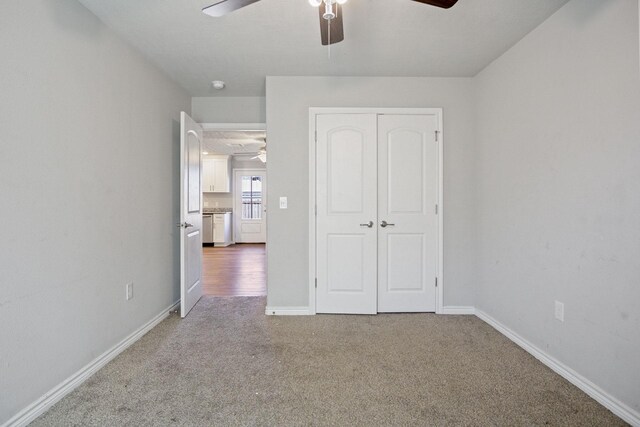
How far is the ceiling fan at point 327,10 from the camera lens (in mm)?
1458

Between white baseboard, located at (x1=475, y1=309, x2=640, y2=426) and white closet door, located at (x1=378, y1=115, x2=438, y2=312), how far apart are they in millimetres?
826

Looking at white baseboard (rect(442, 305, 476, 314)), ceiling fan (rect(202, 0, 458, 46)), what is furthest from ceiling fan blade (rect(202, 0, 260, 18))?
white baseboard (rect(442, 305, 476, 314))

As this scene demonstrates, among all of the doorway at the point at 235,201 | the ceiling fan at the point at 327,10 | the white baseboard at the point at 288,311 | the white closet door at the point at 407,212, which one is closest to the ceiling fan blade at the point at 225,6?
the ceiling fan at the point at 327,10

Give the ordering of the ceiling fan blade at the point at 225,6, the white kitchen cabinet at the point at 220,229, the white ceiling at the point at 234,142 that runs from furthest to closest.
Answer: the white kitchen cabinet at the point at 220,229 → the white ceiling at the point at 234,142 → the ceiling fan blade at the point at 225,6

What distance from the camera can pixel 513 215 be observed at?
255cm

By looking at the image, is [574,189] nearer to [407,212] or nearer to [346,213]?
[407,212]

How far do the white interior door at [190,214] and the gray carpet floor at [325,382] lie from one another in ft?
1.53

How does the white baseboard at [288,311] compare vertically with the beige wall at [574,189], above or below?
below

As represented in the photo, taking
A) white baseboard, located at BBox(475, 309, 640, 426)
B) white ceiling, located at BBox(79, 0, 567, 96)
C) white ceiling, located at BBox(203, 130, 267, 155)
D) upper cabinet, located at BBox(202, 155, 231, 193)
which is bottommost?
white baseboard, located at BBox(475, 309, 640, 426)

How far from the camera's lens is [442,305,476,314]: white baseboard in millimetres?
3136

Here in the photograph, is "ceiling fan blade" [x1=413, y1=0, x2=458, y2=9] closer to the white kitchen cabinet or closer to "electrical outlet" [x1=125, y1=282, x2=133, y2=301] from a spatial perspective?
"electrical outlet" [x1=125, y1=282, x2=133, y2=301]

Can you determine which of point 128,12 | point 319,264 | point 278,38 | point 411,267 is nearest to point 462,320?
point 411,267

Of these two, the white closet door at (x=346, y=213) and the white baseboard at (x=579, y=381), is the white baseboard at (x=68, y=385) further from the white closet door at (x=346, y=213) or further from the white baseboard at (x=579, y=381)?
the white baseboard at (x=579, y=381)

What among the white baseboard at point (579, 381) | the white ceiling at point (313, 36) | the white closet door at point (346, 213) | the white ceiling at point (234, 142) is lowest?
the white baseboard at point (579, 381)
